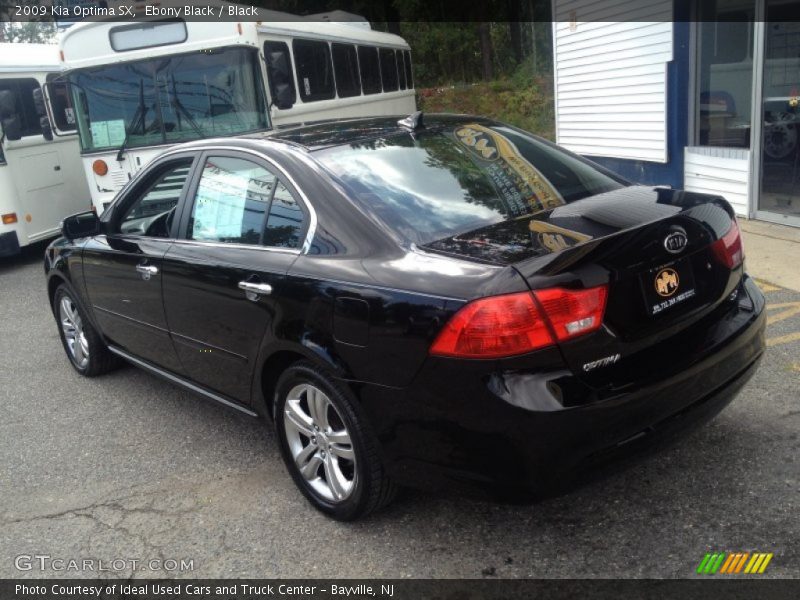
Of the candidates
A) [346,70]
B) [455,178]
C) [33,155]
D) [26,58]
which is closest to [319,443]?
[455,178]

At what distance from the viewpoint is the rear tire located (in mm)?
5344

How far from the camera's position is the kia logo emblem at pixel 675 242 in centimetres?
286

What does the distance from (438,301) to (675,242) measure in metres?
0.96

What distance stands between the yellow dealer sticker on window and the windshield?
523cm

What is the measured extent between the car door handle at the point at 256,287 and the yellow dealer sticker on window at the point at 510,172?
1122 mm

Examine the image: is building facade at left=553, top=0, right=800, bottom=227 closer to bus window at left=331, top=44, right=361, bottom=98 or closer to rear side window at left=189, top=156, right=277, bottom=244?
bus window at left=331, top=44, right=361, bottom=98

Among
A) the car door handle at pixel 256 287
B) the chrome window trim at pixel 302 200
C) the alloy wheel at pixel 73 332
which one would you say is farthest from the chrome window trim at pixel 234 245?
the alloy wheel at pixel 73 332

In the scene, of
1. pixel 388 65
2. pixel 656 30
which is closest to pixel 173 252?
pixel 656 30

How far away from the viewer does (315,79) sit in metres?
10.3

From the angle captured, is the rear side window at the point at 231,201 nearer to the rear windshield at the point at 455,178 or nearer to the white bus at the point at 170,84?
the rear windshield at the point at 455,178

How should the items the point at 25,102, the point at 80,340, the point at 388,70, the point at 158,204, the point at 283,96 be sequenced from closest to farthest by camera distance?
A: the point at 158,204 < the point at 80,340 < the point at 283,96 < the point at 25,102 < the point at 388,70

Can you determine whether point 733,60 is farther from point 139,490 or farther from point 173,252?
point 139,490

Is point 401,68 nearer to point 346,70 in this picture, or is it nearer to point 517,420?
point 346,70

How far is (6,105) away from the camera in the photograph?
10.1 meters
